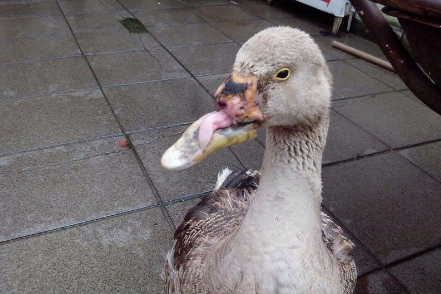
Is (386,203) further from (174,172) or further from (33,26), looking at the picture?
(33,26)

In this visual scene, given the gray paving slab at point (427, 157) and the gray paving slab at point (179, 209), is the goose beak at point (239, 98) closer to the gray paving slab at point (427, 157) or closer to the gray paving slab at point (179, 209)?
the gray paving slab at point (179, 209)

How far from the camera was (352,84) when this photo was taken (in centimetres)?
524

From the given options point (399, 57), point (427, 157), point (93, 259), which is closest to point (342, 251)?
point (399, 57)

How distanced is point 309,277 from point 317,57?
850mm

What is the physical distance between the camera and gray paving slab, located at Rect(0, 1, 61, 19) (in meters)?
6.77

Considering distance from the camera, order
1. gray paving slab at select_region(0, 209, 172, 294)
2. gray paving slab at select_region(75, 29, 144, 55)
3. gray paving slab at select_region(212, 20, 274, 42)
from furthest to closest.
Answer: gray paving slab at select_region(212, 20, 274, 42) → gray paving slab at select_region(75, 29, 144, 55) → gray paving slab at select_region(0, 209, 172, 294)

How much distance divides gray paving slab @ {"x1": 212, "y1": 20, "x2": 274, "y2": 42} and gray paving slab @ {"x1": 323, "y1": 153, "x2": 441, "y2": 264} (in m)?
3.32

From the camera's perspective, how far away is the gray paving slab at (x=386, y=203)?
2988 millimetres

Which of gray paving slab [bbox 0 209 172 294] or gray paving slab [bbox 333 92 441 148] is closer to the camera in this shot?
gray paving slab [bbox 0 209 172 294]

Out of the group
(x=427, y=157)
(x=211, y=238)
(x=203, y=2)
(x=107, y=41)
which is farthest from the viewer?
(x=203, y=2)

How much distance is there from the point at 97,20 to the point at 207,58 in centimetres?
228

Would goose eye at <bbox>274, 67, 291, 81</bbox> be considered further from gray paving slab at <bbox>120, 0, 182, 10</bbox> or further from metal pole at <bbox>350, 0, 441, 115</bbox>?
gray paving slab at <bbox>120, 0, 182, 10</bbox>

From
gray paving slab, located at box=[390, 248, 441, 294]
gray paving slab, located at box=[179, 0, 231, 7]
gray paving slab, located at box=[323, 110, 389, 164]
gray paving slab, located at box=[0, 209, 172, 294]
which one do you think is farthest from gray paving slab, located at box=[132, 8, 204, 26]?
gray paving slab, located at box=[390, 248, 441, 294]

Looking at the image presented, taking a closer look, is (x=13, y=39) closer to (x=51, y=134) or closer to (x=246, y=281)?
(x=51, y=134)
